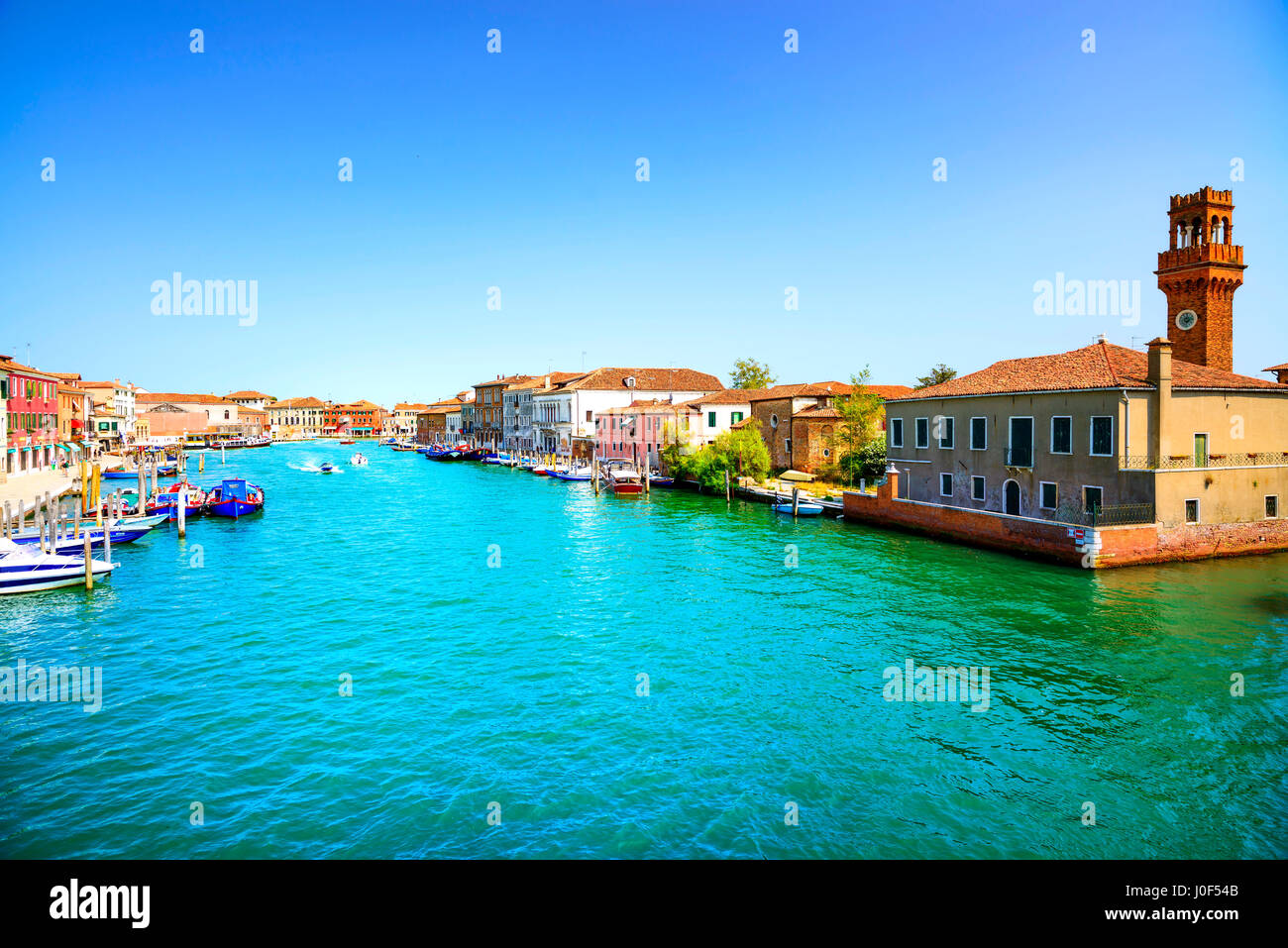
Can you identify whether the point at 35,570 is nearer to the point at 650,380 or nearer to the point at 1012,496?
the point at 1012,496

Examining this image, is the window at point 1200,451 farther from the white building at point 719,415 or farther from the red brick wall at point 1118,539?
the white building at point 719,415

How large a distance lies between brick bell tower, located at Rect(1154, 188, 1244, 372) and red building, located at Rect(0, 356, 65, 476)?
185 feet

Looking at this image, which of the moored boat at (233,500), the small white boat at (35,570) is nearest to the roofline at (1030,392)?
the small white boat at (35,570)

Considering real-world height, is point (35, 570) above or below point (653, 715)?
above

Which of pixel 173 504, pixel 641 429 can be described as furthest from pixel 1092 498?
pixel 641 429

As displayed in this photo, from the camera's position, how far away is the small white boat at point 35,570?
776 inches

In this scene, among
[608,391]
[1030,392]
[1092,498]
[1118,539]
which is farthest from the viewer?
[608,391]

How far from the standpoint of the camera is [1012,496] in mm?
27047

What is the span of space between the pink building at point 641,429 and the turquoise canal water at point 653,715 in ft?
109

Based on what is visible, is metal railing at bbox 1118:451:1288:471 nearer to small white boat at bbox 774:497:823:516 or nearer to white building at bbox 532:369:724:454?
small white boat at bbox 774:497:823:516

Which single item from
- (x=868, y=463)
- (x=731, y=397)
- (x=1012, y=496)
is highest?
(x=731, y=397)

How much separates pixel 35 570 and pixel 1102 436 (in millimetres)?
30635
